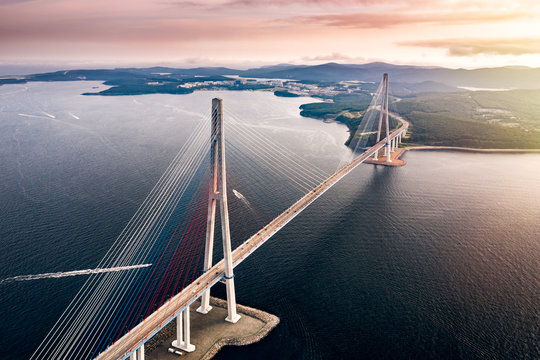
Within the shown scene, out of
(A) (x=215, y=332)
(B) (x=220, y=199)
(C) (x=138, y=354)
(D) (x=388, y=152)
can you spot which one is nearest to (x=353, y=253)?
(A) (x=215, y=332)

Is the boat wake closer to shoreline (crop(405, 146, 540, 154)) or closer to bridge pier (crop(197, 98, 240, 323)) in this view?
bridge pier (crop(197, 98, 240, 323))

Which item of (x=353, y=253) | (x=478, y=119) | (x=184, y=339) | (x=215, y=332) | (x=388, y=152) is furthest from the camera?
(x=478, y=119)

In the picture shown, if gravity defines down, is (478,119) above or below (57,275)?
above

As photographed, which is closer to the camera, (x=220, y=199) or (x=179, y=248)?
(x=220, y=199)

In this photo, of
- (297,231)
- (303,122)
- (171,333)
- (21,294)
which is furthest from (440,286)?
(303,122)

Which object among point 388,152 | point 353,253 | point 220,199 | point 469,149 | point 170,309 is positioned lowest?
point 353,253

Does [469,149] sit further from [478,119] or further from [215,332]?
[215,332]
